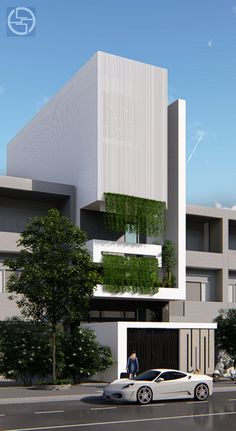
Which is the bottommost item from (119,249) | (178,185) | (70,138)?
(119,249)

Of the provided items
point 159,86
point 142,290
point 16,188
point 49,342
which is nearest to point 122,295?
point 142,290

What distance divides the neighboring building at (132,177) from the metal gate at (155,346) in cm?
6

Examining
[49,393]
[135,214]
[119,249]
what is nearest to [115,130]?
[135,214]

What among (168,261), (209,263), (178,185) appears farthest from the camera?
(209,263)

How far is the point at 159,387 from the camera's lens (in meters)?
22.4

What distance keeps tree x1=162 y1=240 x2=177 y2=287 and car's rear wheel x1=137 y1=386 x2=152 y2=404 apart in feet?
56.8

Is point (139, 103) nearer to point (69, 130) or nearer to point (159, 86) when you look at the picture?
point (159, 86)

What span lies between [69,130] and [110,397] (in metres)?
22.3

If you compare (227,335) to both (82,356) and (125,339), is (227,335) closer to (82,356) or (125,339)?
(125,339)

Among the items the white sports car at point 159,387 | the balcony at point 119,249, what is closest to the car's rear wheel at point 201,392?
the white sports car at point 159,387

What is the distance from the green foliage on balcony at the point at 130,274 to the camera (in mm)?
36688

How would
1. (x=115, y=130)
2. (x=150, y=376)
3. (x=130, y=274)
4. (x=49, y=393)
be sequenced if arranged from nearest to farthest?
(x=150, y=376) → (x=49, y=393) → (x=130, y=274) → (x=115, y=130)

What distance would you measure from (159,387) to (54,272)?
317 inches

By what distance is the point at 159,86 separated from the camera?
39500 millimetres
